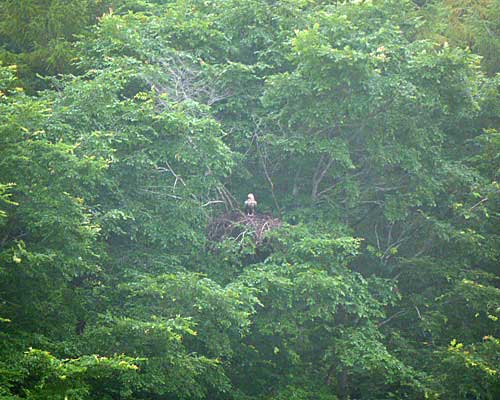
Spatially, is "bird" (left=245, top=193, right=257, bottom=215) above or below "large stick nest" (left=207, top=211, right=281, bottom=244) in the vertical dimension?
above

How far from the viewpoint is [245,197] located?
40.4ft

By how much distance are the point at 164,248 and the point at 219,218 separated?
115 cm

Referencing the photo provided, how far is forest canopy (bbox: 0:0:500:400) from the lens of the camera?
9.05 metres

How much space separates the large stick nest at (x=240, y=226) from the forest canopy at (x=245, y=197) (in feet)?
0.15

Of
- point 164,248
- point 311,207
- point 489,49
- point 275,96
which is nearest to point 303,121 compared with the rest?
point 275,96

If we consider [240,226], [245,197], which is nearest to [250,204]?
[240,226]

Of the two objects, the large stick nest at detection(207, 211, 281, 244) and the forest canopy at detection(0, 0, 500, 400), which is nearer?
the forest canopy at detection(0, 0, 500, 400)

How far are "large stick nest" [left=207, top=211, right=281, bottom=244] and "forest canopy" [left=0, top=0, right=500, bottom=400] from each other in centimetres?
4

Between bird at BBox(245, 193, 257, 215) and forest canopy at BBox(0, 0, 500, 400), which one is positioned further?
bird at BBox(245, 193, 257, 215)

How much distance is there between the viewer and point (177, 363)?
907 cm

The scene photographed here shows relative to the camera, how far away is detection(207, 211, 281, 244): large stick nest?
442 inches

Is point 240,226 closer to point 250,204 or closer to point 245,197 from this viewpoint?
point 250,204

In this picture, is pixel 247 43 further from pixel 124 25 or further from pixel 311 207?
pixel 311 207

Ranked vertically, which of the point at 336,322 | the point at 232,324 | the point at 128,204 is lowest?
the point at 336,322
